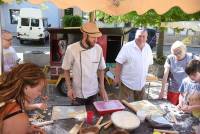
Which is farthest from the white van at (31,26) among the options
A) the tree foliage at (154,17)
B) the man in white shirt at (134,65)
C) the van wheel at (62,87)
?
the man in white shirt at (134,65)

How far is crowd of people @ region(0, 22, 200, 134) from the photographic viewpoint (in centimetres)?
179

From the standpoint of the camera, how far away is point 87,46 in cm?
317

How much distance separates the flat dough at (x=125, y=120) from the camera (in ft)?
7.55

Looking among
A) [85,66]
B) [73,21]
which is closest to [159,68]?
[73,21]

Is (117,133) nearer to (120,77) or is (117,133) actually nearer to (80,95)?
(80,95)

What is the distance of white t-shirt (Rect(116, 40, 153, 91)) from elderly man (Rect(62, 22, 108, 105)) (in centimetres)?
61

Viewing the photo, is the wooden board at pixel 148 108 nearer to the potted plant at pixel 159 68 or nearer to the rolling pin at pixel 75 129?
the rolling pin at pixel 75 129

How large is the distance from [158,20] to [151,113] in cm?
404

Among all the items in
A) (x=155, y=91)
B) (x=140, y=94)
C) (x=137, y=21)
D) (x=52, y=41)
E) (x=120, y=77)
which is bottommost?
(x=155, y=91)

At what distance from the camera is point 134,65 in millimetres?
3812

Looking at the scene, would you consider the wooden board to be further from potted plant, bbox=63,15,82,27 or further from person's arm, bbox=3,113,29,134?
potted plant, bbox=63,15,82,27

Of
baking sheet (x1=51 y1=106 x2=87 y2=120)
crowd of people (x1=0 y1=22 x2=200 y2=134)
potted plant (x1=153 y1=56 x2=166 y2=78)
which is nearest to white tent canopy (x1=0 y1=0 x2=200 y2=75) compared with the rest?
crowd of people (x1=0 y1=22 x2=200 y2=134)

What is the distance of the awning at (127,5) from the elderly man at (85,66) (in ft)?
2.44

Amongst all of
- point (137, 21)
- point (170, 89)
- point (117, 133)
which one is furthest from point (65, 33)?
point (117, 133)
